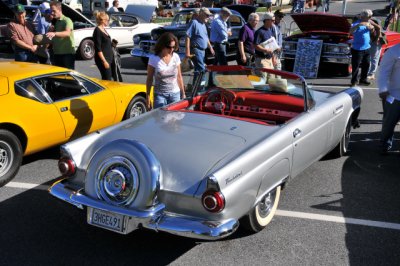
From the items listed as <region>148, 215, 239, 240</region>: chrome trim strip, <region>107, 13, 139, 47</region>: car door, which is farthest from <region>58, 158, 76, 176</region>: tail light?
<region>107, 13, 139, 47</region>: car door

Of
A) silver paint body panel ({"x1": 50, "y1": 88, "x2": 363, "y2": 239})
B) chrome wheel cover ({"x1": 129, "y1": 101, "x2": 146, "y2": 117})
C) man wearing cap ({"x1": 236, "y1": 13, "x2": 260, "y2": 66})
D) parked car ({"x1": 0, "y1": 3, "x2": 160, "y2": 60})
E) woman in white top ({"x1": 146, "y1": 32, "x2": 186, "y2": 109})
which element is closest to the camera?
silver paint body panel ({"x1": 50, "y1": 88, "x2": 363, "y2": 239})

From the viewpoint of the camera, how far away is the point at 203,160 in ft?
11.3

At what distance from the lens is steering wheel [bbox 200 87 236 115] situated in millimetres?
4836

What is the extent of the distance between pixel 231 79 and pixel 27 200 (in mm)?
2522

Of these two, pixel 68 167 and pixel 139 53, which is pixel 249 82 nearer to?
pixel 68 167

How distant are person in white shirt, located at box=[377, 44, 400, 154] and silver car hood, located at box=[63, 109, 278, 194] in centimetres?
235

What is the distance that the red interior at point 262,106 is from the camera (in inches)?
188

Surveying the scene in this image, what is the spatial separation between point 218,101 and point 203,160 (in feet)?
5.16

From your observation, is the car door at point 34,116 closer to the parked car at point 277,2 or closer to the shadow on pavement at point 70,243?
the shadow on pavement at point 70,243

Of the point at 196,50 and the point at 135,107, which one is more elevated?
the point at 196,50

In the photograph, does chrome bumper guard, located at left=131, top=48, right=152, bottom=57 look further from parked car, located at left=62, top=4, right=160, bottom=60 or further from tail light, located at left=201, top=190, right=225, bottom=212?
tail light, located at left=201, top=190, right=225, bottom=212

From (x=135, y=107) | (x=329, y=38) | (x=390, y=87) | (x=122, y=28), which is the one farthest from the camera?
(x=122, y=28)

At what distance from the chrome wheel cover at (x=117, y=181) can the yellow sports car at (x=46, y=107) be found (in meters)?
2.04

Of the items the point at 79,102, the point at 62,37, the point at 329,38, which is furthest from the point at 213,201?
the point at 329,38
